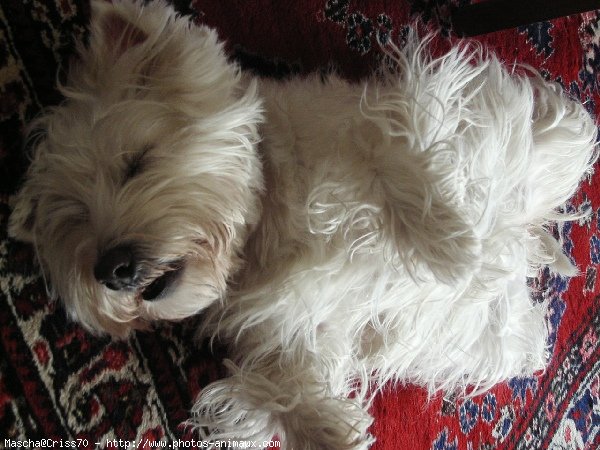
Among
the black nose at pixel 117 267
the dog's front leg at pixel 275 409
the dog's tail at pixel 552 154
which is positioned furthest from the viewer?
the dog's tail at pixel 552 154

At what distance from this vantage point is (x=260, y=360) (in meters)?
1.32

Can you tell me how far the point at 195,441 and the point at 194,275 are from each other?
47cm

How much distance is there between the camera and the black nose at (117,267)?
973mm

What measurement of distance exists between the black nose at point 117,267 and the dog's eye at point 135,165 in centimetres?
14

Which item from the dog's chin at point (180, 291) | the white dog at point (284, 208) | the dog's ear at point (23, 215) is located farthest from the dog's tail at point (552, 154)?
the dog's ear at point (23, 215)

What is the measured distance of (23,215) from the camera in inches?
42.1

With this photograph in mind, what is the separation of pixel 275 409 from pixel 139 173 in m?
0.59

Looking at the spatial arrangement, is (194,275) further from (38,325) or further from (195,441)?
(195,441)

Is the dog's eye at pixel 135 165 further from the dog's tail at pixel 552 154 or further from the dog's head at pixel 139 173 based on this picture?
the dog's tail at pixel 552 154

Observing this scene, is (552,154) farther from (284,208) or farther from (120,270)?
(120,270)

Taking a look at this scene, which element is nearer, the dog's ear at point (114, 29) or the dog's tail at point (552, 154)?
the dog's ear at point (114, 29)

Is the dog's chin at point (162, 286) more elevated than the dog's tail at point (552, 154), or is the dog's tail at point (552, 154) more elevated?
the dog's tail at point (552, 154)

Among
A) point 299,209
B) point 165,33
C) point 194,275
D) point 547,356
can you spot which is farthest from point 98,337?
point 547,356

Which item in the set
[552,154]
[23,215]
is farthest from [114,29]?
[552,154]
